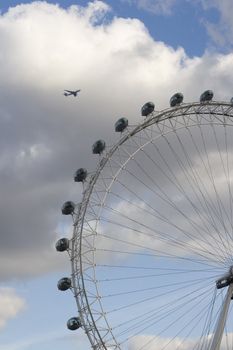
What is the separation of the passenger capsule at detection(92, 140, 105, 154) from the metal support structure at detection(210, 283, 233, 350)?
12.8 metres

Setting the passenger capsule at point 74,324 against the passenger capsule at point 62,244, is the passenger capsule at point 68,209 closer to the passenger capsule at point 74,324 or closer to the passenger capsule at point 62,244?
the passenger capsule at point 62,244

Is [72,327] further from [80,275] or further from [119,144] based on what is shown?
[119,144]

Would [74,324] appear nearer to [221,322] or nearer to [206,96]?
[221,322]

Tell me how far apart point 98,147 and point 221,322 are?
14.5 m

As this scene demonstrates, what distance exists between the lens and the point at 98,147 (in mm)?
59469

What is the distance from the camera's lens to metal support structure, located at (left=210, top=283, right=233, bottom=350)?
55250 mm

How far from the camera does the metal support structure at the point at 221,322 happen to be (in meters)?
55.2

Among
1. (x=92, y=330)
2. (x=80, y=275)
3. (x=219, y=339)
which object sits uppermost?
(x=80, y=275)

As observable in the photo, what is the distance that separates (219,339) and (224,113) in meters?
17.1

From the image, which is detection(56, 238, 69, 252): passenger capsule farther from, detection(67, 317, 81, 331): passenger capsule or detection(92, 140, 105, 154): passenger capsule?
detection(92, 140, 105, 154): passenger capsule

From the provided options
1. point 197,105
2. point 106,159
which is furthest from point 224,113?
point 106,159

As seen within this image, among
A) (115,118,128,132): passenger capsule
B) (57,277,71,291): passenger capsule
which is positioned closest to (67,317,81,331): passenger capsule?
(57,277,71,291): passenger capsule

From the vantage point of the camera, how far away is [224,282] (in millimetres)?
56844

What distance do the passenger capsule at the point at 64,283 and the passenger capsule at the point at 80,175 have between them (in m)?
6.93
